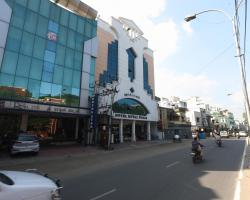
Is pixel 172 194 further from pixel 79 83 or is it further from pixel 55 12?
pixel 55 12

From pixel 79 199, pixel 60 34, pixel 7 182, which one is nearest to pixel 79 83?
pixel 60 34

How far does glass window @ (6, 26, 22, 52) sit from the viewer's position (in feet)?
75.9

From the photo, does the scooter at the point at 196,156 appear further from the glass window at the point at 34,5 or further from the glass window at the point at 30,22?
the glass window at the point at 34,5

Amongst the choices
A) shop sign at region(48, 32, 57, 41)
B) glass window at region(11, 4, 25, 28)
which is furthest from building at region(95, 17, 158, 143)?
glass window at region(11, 4, 25, 28)

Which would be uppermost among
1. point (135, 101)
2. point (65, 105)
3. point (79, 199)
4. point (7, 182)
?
point (135, 101)

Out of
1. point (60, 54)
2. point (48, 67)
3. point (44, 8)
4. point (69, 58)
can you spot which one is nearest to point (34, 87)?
point (48, 67)

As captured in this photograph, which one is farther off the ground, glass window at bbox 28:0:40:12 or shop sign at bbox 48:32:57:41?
glass window at bbox 28:0:40:12

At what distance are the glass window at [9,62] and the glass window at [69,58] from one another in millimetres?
6282

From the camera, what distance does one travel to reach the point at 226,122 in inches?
4815

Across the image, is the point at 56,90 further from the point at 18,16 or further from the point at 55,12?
the point at 55,12

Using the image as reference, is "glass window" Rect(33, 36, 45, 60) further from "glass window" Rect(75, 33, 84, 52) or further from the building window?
the building window

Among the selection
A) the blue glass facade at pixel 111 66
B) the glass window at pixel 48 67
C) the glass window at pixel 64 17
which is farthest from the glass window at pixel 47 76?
the blue glass facade at pixel 111 66

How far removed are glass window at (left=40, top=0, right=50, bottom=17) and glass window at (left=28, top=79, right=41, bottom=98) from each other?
8.16 m

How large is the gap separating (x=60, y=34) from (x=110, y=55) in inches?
403
